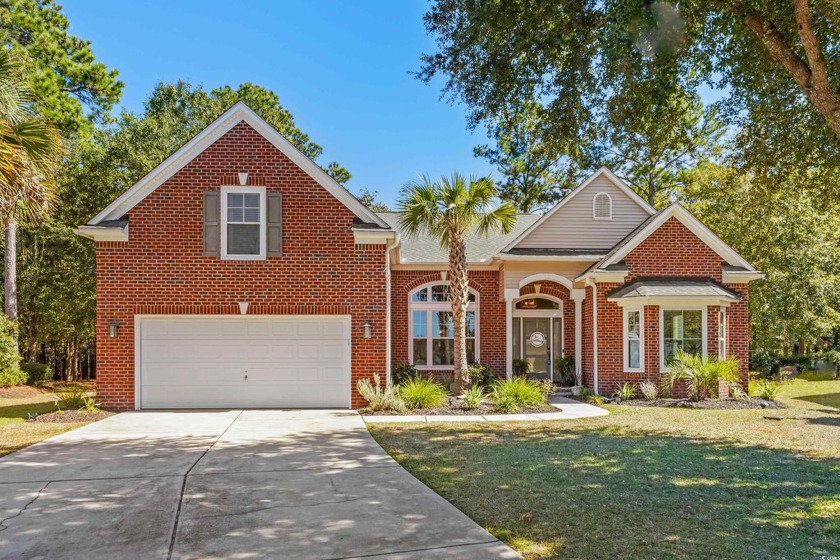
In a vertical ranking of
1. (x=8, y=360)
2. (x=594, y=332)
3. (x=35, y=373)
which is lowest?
(x=35, y=373)

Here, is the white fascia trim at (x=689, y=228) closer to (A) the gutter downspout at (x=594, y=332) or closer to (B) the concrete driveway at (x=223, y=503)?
(A) the gutter downspout at (x=594, y=332)

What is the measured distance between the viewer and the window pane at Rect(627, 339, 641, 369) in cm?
1620

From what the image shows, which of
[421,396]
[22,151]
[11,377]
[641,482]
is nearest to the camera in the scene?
[641,482]

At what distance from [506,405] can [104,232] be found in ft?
31.4

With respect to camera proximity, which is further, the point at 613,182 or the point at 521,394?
the point at 613,182

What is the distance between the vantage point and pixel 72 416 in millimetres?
12508

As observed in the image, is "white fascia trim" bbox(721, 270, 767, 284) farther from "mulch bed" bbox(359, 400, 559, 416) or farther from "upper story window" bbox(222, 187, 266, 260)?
"upper story window" bbox(222, 187, 266, 260)

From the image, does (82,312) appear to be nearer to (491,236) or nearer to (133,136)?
(133,136)

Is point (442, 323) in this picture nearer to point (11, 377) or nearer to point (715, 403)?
point (715, 403)

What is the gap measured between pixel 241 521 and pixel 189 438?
5107 millimetres

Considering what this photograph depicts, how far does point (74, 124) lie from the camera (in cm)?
2241

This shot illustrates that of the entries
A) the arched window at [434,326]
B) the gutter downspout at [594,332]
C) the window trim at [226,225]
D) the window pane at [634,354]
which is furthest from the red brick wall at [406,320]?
the window trim at [226,225]

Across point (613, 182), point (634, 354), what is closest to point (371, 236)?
point (634, 354)

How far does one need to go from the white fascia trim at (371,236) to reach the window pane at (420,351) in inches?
204
